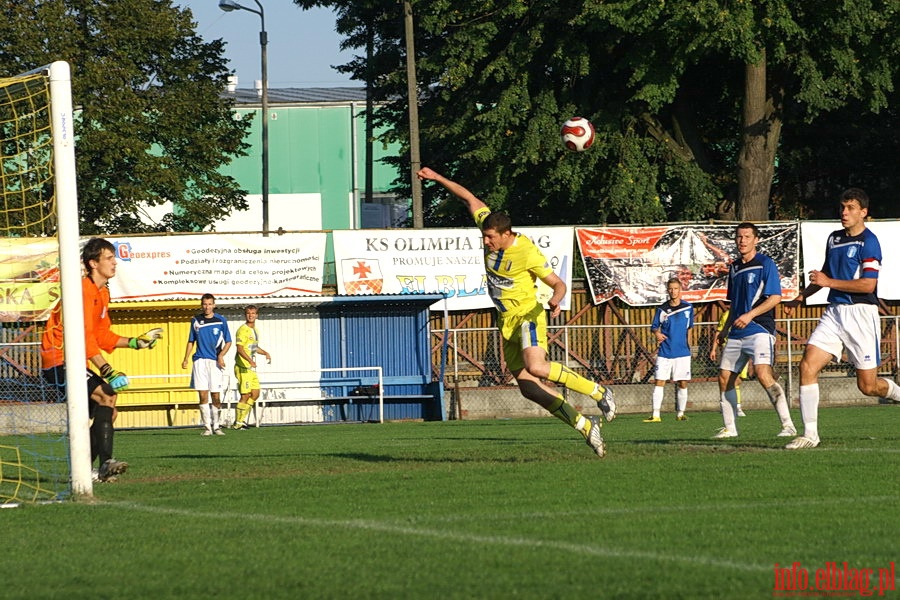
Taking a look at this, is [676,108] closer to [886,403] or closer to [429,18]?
[429,18]

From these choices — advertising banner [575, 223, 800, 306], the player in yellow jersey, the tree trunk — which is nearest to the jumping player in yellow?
advertising banner [575, 223, 800, 306]

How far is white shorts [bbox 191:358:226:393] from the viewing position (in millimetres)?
22266

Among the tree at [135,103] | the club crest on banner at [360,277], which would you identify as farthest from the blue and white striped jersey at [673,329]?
the tree at [135,103]

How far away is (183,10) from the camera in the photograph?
140ft

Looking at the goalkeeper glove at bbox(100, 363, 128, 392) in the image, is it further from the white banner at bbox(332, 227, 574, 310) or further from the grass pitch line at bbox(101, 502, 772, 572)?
the white banner at bbox(332, 227, 574, 310)

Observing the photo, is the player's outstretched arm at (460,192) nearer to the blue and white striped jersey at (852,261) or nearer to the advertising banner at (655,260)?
the blue and white striped jersey at (852,261)

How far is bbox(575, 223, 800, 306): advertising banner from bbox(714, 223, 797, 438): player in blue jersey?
13.8 meters

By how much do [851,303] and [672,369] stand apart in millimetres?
10605

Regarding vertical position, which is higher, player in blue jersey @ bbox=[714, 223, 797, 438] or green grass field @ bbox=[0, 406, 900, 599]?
player in blue jersey @ bbox=[714, 223, 797, 438]

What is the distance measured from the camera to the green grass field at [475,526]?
5676 mm

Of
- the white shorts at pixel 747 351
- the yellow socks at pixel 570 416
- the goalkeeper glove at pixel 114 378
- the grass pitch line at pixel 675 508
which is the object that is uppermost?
the goalkeeper glove at pixel 114 378

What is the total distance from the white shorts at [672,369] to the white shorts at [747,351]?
7.75m

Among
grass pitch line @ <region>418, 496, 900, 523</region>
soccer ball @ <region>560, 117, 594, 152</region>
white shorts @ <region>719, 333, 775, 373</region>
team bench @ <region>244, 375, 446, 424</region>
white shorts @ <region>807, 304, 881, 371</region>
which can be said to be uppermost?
soccer ball @ <region>560, 117, 594, 152</region>

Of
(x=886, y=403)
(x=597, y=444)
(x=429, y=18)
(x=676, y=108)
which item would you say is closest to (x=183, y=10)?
(x=429, y=18)
